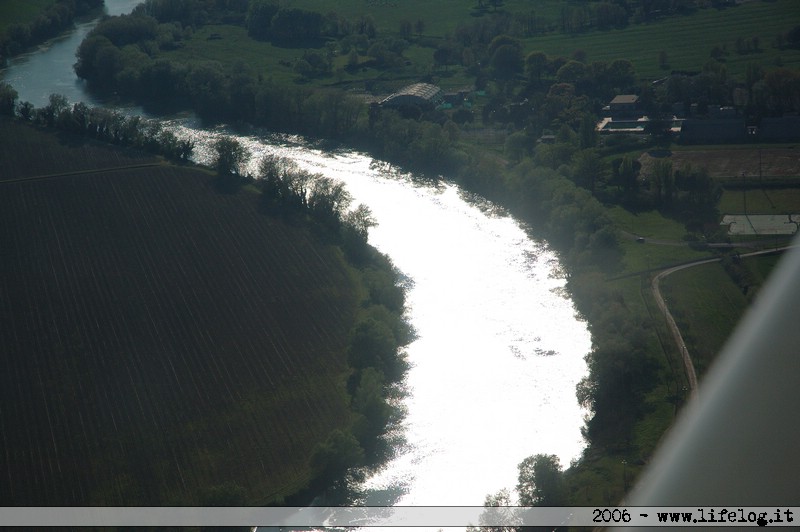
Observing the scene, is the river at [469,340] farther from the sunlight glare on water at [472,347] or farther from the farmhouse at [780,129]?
the farmhouse at [780,129]

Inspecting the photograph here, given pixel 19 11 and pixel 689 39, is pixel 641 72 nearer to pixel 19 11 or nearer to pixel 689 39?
pixel 689 39

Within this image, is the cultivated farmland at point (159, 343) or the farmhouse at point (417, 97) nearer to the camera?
the cultivated farmland at point (159, 343)

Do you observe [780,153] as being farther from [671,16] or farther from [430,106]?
[671,16]

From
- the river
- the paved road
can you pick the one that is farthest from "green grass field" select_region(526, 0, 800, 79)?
the paved road

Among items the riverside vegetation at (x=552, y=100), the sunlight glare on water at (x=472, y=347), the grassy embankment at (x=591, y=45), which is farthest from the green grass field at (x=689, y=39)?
the sunlight glare on water at (x=472, y=347)

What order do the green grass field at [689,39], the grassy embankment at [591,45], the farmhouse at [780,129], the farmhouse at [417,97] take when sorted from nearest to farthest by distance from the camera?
the farmhouse at [780,129] → the farmhouse at [417,97] → the green grass field at [689,39] → the grassy embankment at [591,45]

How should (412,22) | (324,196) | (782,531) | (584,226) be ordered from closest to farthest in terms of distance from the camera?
(782,531)
(584,226)
(324,196)
(412,22)

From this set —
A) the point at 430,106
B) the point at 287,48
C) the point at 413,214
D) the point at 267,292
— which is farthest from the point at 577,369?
the point at 287,48
